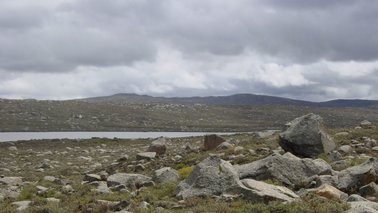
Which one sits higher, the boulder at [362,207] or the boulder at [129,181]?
the boulder at [362,207]

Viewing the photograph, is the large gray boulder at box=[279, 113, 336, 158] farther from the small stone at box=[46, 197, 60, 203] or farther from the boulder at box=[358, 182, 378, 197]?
the small stone at box=[46, 197, 60, 203]

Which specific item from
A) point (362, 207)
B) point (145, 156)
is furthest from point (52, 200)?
point (145, 156)

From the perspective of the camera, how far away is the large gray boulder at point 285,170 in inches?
651

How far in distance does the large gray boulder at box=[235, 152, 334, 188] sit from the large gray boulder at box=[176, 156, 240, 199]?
1.39 meters

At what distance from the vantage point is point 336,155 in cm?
2220

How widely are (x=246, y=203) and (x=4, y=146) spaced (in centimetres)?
4727

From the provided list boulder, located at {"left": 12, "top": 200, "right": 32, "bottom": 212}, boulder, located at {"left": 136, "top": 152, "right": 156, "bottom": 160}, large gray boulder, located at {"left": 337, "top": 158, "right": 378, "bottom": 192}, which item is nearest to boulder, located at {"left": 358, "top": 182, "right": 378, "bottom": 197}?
large gray boulder, located at {"left": 337, "top": 158, "right": 378, "bottom": 192}

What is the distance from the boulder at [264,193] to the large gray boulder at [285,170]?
2175mm

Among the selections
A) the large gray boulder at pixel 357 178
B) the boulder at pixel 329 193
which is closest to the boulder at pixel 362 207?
the boulder at pixel 329 193

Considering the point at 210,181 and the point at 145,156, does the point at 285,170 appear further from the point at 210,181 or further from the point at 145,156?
the point at 145,156

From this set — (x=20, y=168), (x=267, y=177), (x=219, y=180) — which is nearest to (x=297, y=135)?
(x=267, y=177)

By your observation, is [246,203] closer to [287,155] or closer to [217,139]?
[287,155]

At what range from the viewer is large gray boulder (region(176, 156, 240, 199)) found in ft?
49.5

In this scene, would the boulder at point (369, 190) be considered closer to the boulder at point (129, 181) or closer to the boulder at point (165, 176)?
the boulder at point (165, 176)
